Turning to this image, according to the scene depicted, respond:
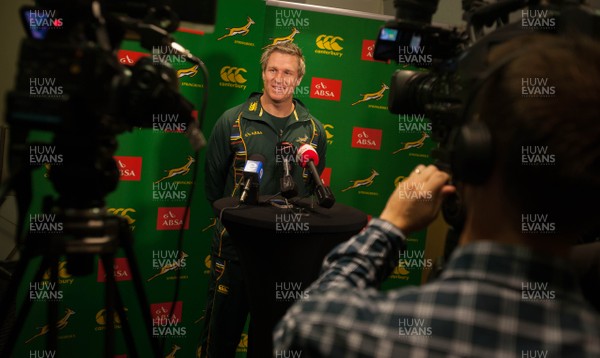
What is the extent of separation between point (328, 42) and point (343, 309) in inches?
111

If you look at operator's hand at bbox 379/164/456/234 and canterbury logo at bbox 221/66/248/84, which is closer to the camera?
operator's hand at bbox 379/164/456/234

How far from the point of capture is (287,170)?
7.48 feet

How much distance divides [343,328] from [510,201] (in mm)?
293

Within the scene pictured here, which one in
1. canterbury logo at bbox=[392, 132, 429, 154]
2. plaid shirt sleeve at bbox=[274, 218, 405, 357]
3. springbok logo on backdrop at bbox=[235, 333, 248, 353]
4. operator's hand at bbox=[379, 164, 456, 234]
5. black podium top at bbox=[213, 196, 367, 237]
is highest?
canterbury logo at bbox=[392, 132, 429, 154]

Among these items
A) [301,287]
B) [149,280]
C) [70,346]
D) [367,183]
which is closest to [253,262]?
[301,287]

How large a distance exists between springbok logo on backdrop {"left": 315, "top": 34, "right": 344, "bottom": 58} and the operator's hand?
8.15ft

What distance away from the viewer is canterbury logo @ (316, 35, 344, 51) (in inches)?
128

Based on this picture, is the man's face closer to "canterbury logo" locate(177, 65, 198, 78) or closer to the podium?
"canterbury logo" locate(177, 65, 198, 78)

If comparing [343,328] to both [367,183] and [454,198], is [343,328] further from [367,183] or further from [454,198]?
[367,183]

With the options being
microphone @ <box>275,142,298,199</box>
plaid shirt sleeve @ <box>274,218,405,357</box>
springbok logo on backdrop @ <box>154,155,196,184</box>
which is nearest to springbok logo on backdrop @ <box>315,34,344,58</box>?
microphone @ <box>275,142,298,199</box>

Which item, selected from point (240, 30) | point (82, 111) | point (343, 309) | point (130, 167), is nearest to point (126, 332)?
point (82, 111)

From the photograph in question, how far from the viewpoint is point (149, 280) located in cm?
284

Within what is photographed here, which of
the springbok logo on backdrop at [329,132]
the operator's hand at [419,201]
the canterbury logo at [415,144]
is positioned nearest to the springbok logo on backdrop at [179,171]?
the springbok logo on backdrop at [329,132]

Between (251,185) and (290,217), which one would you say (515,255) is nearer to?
(290,217)
